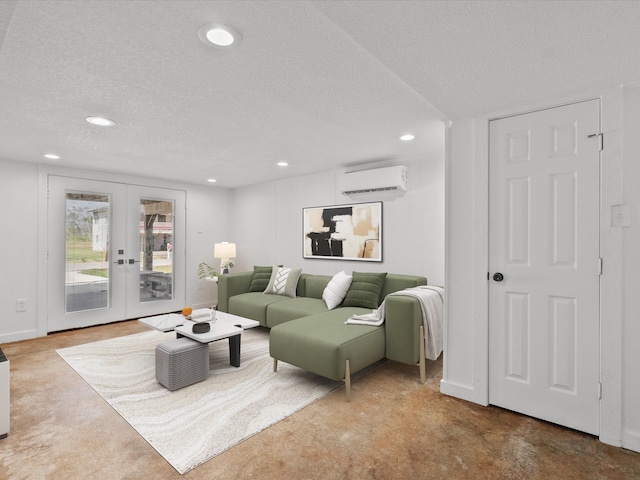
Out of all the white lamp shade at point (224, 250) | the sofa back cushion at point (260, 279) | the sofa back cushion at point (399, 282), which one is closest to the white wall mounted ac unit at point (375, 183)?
the sofa back cushion at point (399, 282)

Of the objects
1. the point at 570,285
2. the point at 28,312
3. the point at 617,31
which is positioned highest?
the point at 617,31

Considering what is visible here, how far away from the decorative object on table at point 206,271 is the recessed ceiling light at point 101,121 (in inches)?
136

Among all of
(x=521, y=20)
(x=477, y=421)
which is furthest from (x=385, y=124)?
(x=477, y=421)

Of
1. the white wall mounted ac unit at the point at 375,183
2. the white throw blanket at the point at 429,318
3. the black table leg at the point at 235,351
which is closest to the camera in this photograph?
the white throw blanket at the point at 429,318

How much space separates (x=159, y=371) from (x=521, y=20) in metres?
3.38

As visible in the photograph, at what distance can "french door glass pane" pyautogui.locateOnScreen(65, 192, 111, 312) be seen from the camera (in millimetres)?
4648

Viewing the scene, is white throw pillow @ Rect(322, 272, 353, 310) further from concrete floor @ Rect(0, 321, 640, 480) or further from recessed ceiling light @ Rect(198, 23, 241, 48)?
recessed ceiling light @ Rect(198, 23, 241, 48)

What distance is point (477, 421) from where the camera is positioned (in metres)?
2.29

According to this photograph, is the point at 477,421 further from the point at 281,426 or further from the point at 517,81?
the point at 517,81

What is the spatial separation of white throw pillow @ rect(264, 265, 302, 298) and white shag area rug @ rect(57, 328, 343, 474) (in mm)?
1048

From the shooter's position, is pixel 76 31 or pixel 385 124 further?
pixel 385 124

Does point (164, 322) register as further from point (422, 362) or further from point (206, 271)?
point (206, 271)

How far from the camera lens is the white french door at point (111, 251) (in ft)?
15.0

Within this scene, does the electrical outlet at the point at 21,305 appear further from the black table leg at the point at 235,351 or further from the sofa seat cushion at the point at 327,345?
the sofa seat cushion at the point at 327,345
